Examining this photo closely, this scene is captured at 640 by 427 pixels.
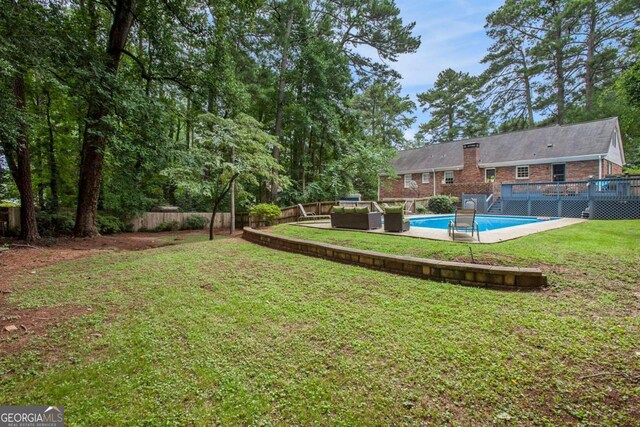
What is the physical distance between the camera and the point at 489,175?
19.8 metres

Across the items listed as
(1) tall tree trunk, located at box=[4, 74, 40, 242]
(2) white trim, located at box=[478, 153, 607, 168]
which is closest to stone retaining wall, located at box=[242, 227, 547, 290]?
(1) tall tree trunk, located at box=[4, 74, 40, 242]

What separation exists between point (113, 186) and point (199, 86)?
6550 millimetres

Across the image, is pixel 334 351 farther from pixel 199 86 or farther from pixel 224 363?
pixel 199 86

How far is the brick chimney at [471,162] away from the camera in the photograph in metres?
20.0

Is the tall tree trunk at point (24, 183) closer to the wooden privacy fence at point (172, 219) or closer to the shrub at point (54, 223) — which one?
the shrub at point (54, 223)

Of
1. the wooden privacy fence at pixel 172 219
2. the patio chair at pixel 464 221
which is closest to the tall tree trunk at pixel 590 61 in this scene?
the patio chair at pixel 464 221

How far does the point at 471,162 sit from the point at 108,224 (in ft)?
72.3

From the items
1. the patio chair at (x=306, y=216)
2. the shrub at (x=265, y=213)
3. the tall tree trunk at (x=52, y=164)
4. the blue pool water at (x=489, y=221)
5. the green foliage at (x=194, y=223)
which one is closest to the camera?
the tall tree trunk at (x=52, y=164)

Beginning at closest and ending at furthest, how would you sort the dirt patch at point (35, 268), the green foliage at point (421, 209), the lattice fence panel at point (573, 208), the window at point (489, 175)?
the dirt patch at point (35, 268), the lattice fence panel at point (573, 208), the green foliage at point (421, 209), the window at point (489, 175)

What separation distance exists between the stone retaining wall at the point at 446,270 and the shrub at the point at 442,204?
13.8 meters

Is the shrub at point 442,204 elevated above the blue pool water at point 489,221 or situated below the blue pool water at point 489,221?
above

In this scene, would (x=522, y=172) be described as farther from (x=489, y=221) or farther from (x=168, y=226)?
(x=168, y=226)

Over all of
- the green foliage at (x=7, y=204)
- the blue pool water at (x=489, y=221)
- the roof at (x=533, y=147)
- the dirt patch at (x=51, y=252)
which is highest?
the roof at (x=533, y=147)

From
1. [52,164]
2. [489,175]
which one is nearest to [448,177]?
[489,175]
